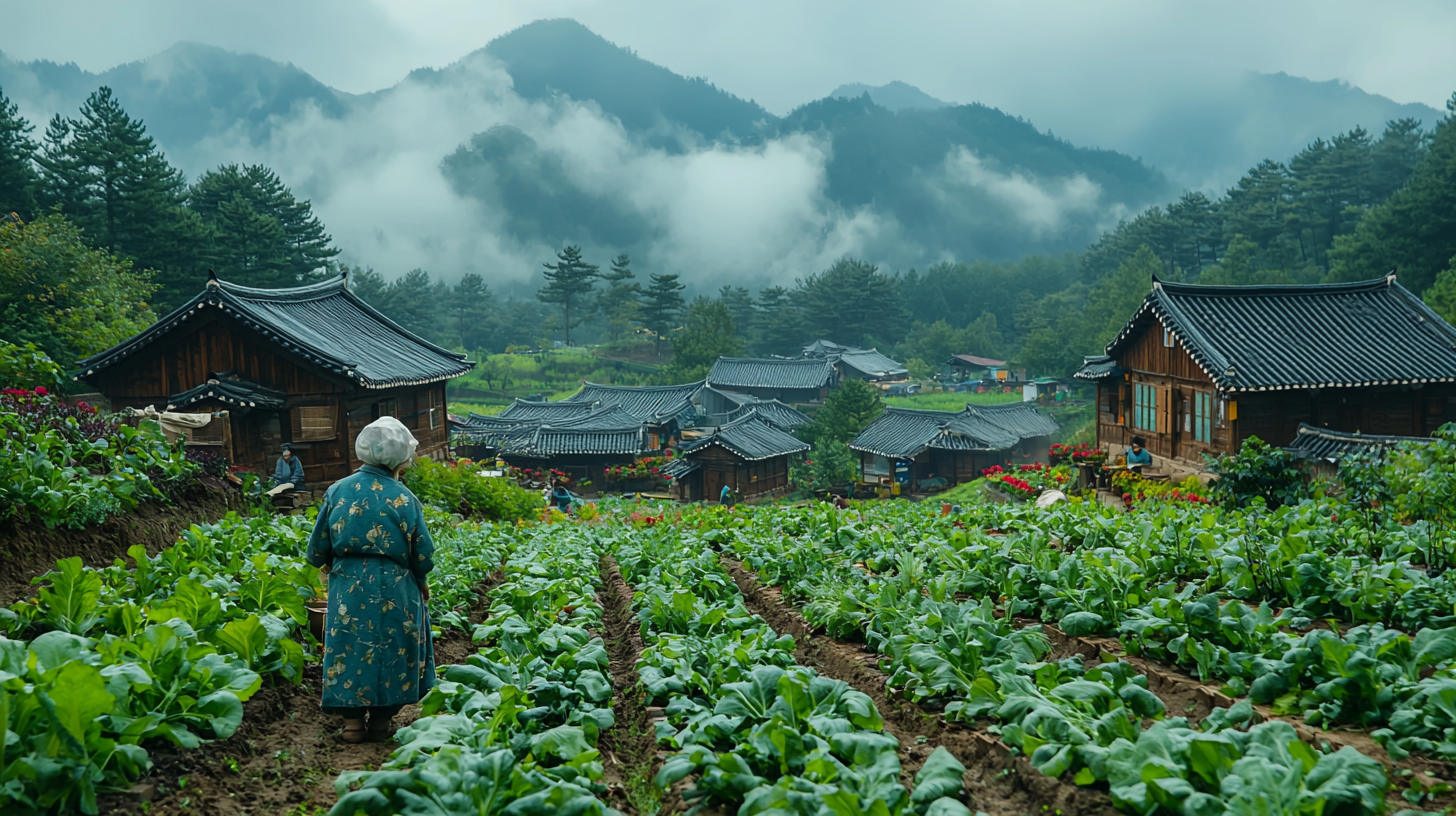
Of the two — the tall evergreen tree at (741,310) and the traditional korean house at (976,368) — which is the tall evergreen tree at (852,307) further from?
the traditional korean house at (976,368)

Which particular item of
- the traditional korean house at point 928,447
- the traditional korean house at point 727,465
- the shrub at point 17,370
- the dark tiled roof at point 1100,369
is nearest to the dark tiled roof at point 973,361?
the traditional korean house at point 928,447

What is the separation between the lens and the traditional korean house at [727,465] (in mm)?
39000

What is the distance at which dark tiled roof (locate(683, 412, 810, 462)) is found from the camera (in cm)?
3878

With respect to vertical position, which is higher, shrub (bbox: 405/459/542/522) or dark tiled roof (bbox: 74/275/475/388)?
dark tiled roof (bbox: 74/275/475/388)

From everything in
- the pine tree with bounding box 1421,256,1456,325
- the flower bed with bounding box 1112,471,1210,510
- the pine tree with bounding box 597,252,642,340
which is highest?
the pine tree with bounding box 597,252,642,340

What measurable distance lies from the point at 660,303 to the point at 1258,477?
6244 centimetres

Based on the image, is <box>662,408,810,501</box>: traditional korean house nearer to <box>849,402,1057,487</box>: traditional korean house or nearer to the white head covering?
<box>849,402,1057,487</box>: traditional korean house

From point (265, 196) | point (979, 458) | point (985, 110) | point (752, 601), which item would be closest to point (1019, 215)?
point (985, 110)

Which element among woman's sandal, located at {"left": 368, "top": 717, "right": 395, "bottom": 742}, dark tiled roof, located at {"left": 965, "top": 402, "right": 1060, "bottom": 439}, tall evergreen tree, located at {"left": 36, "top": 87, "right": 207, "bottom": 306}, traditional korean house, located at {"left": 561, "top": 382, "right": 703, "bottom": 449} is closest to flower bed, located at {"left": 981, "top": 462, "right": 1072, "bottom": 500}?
woman's sandal, located at {"left": 368, "top": 717, "right": 395, "bottom": 742}

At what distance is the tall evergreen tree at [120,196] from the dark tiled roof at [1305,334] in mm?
33219

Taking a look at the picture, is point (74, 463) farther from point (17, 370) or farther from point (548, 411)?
point (548, 411)

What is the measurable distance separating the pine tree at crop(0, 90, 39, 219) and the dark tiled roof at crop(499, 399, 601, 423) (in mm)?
21346

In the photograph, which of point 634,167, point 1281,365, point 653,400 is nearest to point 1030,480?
point 1281,365

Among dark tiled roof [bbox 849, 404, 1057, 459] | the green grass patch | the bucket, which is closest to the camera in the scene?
the bucket
